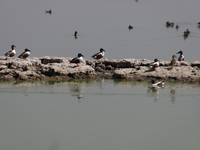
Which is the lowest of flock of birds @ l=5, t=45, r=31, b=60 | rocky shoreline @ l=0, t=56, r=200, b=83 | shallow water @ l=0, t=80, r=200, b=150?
shallow water @ l=0, t=80, r=200, b=150

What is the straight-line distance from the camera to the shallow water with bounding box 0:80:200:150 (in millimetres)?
7797

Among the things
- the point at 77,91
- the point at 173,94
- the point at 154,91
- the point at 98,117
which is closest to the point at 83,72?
the point at 77,91

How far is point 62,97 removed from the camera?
12273 millimetres

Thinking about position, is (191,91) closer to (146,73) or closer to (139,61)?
(146,73)

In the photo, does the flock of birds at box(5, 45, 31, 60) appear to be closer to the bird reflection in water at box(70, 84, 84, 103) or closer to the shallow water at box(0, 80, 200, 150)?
the shallow water at box(0, 80, 200, 150)

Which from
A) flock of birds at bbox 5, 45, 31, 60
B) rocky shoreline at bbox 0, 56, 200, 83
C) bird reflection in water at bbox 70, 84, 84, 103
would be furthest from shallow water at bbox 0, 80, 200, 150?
flock of birds at bbox 5, 45, 31, 60

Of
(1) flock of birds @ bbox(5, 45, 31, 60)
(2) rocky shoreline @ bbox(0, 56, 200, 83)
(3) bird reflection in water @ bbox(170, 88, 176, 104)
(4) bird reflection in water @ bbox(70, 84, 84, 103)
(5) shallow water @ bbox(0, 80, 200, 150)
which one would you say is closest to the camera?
(5) shallow water @ bbox(0, 80, 200, 150)

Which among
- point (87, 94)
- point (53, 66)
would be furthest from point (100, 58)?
point (87, 94)

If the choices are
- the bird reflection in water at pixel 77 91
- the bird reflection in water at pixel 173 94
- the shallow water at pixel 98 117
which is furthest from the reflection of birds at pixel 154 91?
the bird reflection in water at pixel 77 91

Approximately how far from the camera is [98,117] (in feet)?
31.7

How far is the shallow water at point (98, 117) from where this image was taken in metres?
7.80

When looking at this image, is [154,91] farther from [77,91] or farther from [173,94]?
[77,91]

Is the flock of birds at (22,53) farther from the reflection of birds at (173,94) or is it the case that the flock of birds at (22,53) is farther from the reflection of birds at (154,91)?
the reflection of birds at (173,94)

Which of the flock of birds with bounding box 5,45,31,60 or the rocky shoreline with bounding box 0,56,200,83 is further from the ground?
the flock of birds with bounding box 5,45,31,60
